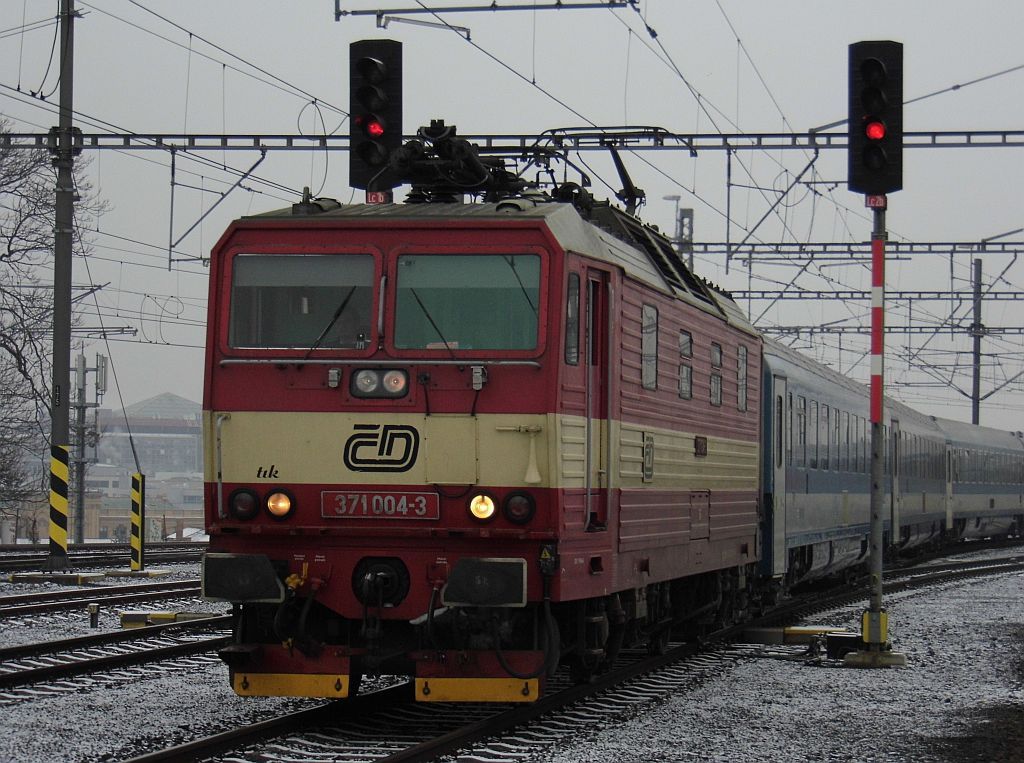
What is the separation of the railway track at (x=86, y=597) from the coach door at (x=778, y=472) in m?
7.36

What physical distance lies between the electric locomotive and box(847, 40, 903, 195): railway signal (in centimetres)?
445

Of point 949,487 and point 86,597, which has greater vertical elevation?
point 949,487

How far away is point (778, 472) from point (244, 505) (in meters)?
9.94

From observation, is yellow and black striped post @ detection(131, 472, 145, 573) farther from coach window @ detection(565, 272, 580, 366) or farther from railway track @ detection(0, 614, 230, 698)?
coach window @ detection(565, 272, 580, 366)

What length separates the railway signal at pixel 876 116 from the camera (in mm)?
14023

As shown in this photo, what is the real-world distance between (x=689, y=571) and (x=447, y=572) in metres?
4.42

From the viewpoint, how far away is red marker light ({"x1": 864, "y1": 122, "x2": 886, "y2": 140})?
14.1m

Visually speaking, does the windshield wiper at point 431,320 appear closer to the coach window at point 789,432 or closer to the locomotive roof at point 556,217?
the locomotive roof at point 556,217

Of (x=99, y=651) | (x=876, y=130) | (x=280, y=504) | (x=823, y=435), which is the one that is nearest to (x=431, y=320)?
(x=280, y=504)

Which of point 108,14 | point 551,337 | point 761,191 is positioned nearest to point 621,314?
point 551,337

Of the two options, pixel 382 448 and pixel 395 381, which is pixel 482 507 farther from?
pixel 395 381

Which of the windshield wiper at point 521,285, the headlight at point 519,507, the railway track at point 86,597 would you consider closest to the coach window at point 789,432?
the railway track at point 86,597

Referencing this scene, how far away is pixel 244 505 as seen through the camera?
32.6ft

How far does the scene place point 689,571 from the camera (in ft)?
44.8
